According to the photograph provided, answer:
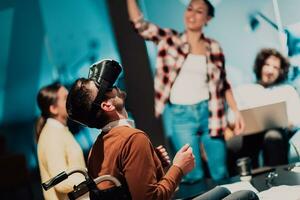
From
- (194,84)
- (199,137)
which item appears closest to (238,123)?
(199,137)

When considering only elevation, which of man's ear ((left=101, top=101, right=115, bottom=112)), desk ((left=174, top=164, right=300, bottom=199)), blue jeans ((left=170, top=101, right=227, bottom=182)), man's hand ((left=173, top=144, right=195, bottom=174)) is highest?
man's ear ((left=101, top=101, right=115, bottom=112))

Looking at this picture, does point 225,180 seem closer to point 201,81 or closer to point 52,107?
point 201,81

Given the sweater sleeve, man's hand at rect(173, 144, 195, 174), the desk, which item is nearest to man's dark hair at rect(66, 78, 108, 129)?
the sweater sleeve

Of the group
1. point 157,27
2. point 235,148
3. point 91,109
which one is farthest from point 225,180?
point 91,109

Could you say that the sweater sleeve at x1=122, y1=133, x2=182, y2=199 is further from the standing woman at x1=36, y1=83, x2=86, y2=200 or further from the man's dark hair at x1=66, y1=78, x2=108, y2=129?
the standing woman at x1=36, y1=83, x2=86, y2=200

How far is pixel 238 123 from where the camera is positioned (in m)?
4.00

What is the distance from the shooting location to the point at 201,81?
4.02 meters

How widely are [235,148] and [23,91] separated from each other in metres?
1.96

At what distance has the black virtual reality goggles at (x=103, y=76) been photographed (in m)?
1.88

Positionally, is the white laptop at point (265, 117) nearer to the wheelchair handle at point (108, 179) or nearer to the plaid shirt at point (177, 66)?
the plaid shirt at point (177, 66)

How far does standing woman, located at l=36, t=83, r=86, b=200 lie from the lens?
304 cm

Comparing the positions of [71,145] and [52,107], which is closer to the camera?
[71,145]

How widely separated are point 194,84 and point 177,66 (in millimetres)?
229

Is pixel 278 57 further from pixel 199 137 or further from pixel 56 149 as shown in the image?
A: pixel 56 149
